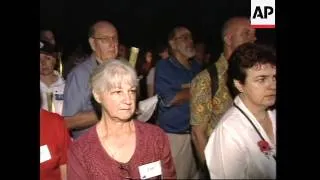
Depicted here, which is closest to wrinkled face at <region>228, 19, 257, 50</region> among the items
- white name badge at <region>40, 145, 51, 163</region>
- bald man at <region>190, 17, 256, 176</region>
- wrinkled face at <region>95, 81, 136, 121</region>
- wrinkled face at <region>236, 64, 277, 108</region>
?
bald man at <region>190, 17, 256, 176</region>

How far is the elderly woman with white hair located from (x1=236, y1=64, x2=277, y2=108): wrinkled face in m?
0.34

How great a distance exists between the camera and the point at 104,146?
3.45 metres

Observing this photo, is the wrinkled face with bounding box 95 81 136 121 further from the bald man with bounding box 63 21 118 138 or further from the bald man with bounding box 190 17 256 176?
the bald man with bounding box 190 17 256 176

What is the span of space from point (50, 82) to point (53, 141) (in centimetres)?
21

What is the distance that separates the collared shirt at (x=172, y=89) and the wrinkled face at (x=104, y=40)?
0.18m

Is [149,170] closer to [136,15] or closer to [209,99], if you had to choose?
[209,99]

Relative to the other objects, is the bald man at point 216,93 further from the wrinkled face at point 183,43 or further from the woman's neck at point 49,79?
the woman's neck at point 49,79

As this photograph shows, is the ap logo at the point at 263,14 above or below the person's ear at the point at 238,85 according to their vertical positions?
above

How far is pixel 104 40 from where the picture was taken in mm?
3488

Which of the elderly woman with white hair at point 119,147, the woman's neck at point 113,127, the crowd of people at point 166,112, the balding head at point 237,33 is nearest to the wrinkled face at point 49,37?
the crowd of people at point 166,112

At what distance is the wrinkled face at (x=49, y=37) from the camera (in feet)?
11.5

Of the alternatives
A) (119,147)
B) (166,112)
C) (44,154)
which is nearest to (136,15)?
(166,112)

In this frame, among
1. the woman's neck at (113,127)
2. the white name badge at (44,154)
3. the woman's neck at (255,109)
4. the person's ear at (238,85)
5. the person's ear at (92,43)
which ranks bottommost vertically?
the white name badge at (44,154)
